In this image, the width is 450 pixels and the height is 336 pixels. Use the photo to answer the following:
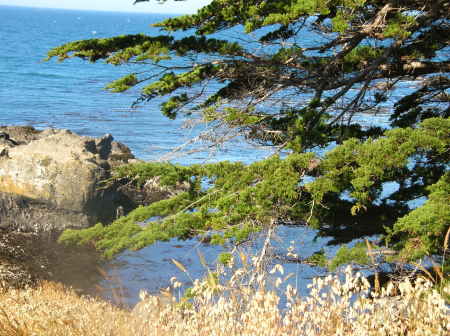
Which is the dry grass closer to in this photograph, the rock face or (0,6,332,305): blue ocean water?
(0,6,332,305): blue ocean water

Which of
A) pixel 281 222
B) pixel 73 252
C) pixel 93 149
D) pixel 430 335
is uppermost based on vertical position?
pixel 430 335

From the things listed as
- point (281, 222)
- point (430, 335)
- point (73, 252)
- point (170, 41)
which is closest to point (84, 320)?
point (430, 335)

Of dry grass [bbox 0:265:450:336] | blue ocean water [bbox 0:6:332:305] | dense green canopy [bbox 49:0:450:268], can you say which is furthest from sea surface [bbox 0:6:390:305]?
dense green canopy [bbox 49:0:450:268]

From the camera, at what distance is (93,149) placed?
15422mm

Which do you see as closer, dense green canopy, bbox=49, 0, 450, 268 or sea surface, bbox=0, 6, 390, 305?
dense green canopy, bbox=49, 0, 450, 268

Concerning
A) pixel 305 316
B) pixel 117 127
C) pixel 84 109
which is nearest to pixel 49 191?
pixel 305 316

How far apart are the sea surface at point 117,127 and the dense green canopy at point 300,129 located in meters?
0.49

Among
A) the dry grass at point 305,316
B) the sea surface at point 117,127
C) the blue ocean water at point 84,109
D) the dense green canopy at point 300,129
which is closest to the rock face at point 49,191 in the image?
the sea surface at point 117,127

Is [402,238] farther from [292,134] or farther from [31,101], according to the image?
[31,101]

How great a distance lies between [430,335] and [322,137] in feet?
12.6

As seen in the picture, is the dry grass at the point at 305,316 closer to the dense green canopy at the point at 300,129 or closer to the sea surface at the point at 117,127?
the sea surface at the point at 117,127

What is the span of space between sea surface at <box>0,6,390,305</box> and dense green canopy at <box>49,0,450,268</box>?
49 cm

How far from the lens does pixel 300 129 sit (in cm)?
685

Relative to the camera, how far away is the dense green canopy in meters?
6.02
